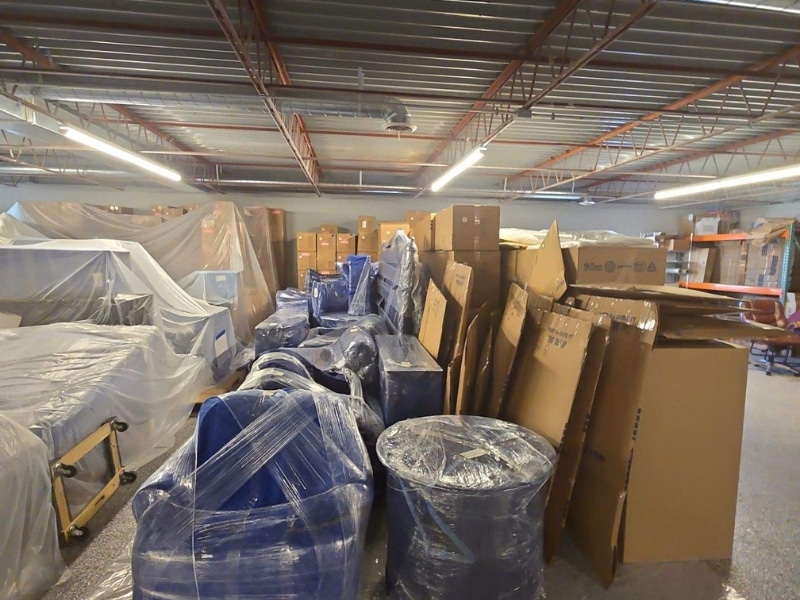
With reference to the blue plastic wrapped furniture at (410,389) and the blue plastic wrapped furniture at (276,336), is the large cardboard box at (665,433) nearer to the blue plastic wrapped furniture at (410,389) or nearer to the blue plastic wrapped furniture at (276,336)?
the blue plastic wrapped furniture at (410,389)

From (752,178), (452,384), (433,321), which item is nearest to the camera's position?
(452,384)

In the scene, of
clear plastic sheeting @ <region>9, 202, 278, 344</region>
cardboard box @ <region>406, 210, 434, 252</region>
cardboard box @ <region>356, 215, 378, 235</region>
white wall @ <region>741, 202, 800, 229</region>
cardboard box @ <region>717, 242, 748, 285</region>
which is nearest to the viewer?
cardboard box @ <region>406, 210, 434, 252</region>

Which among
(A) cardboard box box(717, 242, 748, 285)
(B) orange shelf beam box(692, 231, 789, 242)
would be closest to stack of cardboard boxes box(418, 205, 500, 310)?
(B) orange shelf beam box(692, 231, 789, 242)

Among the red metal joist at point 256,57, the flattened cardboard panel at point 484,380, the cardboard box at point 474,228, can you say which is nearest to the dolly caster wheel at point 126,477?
the flattened cardboard panel at point 484,380

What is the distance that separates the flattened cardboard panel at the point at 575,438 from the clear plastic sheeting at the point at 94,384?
215 centimetres

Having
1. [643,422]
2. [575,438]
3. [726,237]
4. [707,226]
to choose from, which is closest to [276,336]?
[575,438]

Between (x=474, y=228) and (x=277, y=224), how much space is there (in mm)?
5687

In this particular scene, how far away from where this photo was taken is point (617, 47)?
9.81 feet

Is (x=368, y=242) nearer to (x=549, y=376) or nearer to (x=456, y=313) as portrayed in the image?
(x=456, y=313)

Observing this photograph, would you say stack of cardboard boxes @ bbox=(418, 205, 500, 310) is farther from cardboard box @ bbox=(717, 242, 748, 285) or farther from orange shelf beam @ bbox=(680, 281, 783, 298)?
cardboard box @ bbox=(717, 242, 748, 285)

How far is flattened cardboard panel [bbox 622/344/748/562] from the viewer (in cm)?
156

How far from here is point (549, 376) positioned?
1.74 meters

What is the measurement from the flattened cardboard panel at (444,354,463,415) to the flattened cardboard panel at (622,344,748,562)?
2.68 feet

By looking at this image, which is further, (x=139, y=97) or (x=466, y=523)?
(x=139, y=97)
